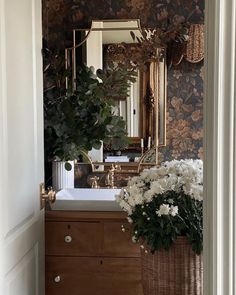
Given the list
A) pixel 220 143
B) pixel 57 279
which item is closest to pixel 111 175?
pixel 57 279

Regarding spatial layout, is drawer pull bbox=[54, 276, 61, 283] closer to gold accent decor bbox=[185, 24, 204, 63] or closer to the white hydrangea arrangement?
the white hydrangea arrangement

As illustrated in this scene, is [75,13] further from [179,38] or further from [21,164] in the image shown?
[21,164]

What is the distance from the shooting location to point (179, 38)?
8.70ft

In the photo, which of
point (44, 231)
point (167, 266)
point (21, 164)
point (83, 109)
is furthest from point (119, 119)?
point (167, 266)

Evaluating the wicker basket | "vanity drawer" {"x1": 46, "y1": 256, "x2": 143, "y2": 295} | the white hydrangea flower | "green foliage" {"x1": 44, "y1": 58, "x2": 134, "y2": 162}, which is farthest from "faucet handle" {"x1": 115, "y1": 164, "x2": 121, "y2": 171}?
the wicker basket

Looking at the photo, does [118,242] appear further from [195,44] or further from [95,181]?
[195,44]

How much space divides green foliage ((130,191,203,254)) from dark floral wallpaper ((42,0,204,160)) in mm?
1254

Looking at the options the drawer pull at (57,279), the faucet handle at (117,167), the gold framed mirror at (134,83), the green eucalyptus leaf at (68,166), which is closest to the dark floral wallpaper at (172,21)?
the gold framed mirror at (134,83)

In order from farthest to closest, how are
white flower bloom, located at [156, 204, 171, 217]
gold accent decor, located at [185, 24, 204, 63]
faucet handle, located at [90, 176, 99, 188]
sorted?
faucet handle, located at [90, 176, 99, 188] < gold accent decor, located at [185, 24, 204, 63] < white flower bloom, located at [156, 204, 171, 217]

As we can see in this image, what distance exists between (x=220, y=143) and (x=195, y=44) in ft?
5.78

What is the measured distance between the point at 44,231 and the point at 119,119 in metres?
0.88

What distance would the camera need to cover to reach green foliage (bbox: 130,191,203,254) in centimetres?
147

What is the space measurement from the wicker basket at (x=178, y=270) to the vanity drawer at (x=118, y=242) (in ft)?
1.57

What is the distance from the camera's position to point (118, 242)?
6.75 feet
